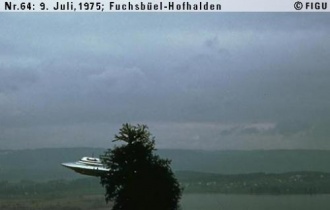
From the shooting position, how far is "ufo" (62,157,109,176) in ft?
12.9

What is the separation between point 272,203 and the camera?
13.4 feet

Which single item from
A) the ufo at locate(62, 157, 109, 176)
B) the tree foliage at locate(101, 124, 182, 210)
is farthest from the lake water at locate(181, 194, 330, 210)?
the ufo at locate(62, 157, 109, 176)

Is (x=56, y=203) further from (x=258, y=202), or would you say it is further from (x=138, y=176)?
(x=258, y=202)

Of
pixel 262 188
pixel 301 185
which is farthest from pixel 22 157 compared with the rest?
pixel 301 185

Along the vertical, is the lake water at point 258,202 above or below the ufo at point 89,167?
below

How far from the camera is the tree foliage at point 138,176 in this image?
3873 millimetres

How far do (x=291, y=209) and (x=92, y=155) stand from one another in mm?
1299

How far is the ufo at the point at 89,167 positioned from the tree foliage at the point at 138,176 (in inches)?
1.4

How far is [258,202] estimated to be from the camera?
4.09 m

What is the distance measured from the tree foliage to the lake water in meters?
0.16

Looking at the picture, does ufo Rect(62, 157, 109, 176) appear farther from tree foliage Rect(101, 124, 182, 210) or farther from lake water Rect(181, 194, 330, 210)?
lake water Rect(181, 194, 330, 210)

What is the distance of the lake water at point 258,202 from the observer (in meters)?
3.98

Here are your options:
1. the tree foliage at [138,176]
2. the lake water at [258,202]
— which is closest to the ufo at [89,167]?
the tree foliage at [138,176]

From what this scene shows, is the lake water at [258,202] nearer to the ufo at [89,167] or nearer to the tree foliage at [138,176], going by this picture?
the tree foliage at [138,176]
